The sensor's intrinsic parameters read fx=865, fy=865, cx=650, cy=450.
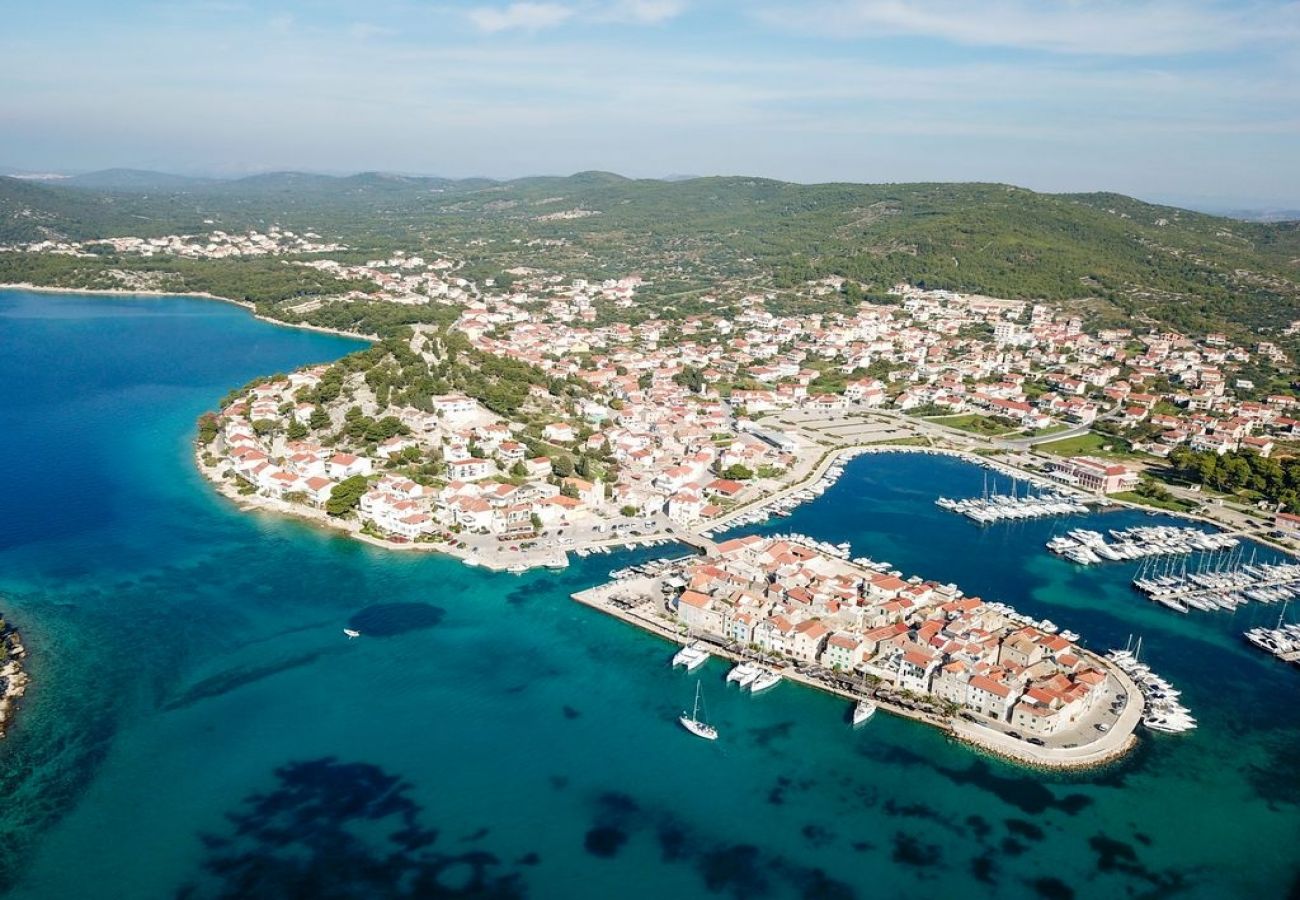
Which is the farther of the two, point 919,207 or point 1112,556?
point 919,207

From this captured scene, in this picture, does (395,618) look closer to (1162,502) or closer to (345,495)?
(345,495)

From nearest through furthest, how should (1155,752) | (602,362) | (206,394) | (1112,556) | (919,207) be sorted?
(1155,752)
(1112,556)
(206,394)
(602,362)
(919,207)

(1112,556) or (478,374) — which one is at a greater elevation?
(478,374)

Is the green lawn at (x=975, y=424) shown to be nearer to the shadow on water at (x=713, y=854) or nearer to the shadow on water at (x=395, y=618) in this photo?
the shadow on water at (x=395, y=618)

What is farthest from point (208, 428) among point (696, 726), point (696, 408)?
point (696, 726)

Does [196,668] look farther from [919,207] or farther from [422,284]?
[919,207]

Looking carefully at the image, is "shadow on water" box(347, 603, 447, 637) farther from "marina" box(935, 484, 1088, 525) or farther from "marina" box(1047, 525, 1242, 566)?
"marina" box(1047, 525, 1242, 566)

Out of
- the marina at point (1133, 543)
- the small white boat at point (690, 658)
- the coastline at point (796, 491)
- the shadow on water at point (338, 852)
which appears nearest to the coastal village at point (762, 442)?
the coastline at point (796, 491)

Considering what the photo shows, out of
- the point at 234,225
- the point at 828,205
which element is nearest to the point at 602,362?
the point at 828,205
